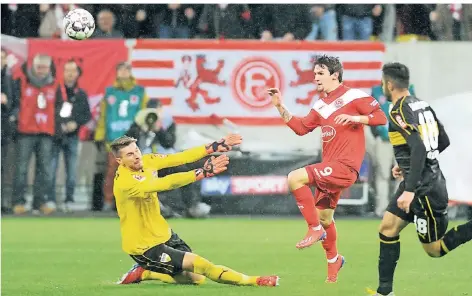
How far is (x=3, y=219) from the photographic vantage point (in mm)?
18094

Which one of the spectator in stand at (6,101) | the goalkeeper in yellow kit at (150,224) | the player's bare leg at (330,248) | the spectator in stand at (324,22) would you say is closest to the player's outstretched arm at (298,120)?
the player's bare leg at (330,248)

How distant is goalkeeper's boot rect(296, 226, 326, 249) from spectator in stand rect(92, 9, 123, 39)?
10131 millimetres

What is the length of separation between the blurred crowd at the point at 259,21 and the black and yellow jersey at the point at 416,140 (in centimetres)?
1032

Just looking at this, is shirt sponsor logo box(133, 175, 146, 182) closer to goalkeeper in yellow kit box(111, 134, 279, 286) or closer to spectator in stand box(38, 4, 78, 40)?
goalkeeper in yellow kit box(111, 134, 279, 286)

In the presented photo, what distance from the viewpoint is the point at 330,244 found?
35.3 feet

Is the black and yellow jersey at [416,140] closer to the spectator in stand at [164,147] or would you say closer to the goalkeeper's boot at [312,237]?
the goalkeeper's boot at [312,237]

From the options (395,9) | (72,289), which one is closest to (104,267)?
(72,289)

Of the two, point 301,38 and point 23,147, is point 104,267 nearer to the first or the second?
point 23,147

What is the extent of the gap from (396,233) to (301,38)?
34.6 ft

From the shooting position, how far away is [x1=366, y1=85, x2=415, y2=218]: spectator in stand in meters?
18.4

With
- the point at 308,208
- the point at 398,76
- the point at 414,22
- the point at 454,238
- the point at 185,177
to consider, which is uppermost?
the point at 414,22

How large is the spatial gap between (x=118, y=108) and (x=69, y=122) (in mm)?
892

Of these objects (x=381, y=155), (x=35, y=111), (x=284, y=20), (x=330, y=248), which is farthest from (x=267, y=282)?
(x=284, y=20)

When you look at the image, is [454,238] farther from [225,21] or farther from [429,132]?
[225,21]
